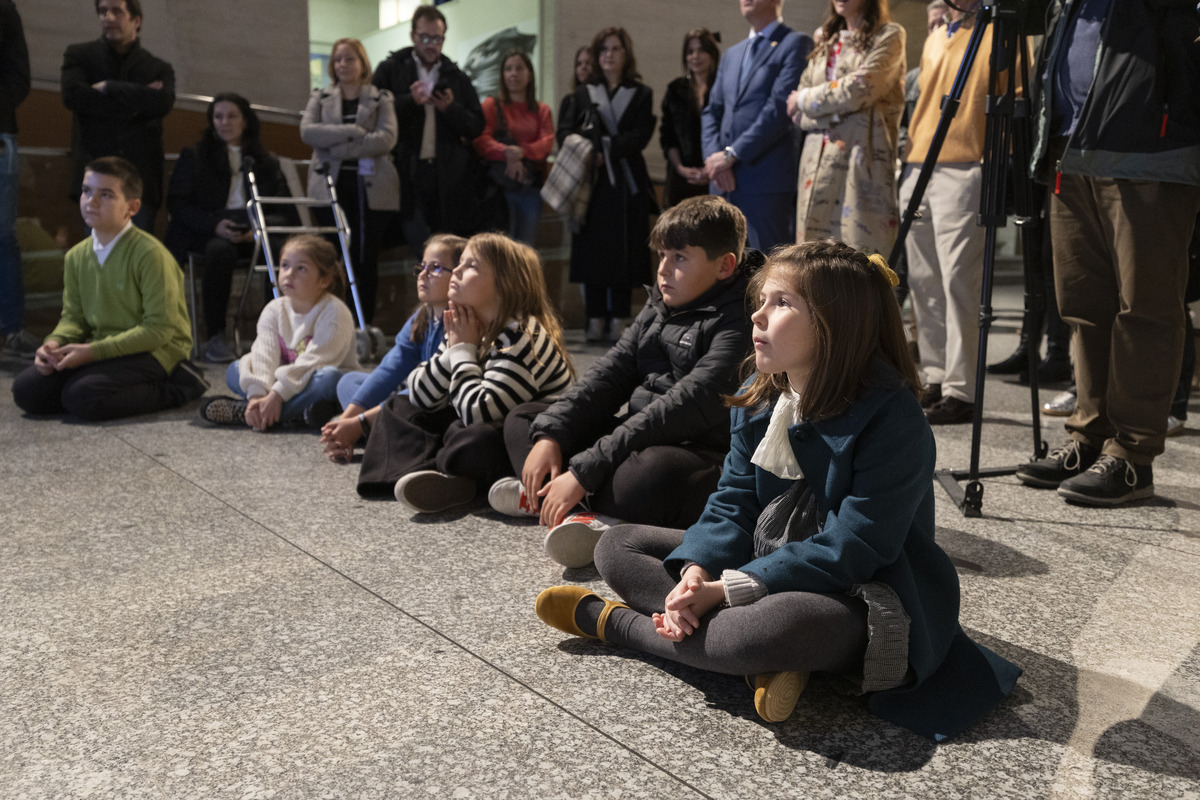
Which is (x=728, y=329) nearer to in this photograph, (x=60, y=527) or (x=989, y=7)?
(x=989, y=7)

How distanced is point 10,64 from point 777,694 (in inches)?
215

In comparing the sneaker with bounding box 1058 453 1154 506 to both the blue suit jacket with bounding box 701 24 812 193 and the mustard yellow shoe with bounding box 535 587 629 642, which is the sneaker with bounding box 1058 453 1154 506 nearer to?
the mustard yellow shoe with bounding box 535 587 629 642

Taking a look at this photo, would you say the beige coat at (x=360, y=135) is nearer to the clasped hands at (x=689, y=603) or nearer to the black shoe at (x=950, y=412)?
the black shoe at (x=950, y=412)

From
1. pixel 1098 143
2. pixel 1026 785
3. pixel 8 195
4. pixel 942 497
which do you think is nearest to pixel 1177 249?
pixel 1098 143

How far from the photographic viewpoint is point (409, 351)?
371cm

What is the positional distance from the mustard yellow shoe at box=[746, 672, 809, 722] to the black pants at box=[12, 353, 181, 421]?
133 inches

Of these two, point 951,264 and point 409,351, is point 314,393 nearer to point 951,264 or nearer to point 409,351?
point 409,351

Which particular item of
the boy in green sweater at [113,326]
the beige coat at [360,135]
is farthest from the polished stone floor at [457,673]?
the beige coat at [360,135]

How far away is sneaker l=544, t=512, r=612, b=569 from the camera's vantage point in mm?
2387

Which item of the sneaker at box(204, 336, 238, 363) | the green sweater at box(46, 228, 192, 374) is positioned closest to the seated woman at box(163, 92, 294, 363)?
the sneaker at box(204, 336, 238, 363)

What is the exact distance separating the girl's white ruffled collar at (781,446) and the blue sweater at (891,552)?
16mm

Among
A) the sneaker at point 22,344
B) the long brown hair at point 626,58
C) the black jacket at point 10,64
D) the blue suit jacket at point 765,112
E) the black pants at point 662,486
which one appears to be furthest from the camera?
the long brown hair at point 626,58

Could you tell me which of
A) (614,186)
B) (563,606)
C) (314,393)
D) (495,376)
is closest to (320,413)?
Result: (314,393)

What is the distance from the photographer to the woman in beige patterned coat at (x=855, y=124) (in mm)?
4043
